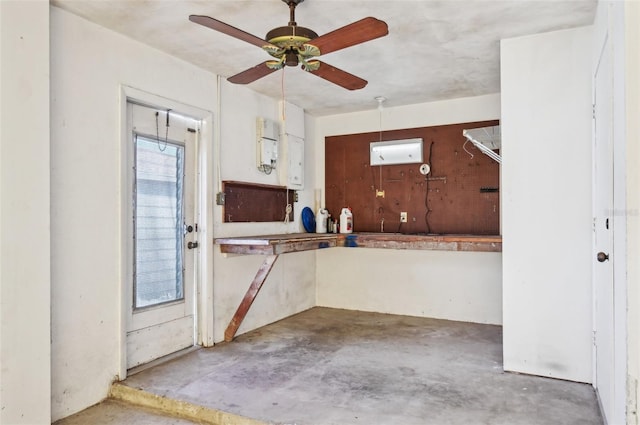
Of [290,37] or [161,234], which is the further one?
[161,234]

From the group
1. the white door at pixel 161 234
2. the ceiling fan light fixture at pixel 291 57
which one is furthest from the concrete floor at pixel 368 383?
the ceiling fan light fixture at pixel 291 57

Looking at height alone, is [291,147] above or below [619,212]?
above

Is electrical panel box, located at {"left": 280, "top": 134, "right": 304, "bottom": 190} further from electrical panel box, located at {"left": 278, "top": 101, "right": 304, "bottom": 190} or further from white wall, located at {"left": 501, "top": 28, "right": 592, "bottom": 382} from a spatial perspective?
white wall, located at {"left": 501, "top": 28, "right": 592, "bottom": 382}

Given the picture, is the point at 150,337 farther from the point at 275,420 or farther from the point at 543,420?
the point at 543,420

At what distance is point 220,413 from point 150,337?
1.15m

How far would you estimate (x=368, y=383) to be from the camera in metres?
3.01

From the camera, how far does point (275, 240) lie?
142 inches

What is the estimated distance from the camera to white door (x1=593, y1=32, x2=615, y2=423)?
7.20 feet

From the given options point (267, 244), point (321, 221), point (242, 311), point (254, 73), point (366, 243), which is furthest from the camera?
point (321, 221)

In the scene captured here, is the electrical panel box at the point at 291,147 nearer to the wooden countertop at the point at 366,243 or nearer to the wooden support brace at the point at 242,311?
the wooden countertop at the point at 366,243

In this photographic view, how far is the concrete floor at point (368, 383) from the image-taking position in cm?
253
